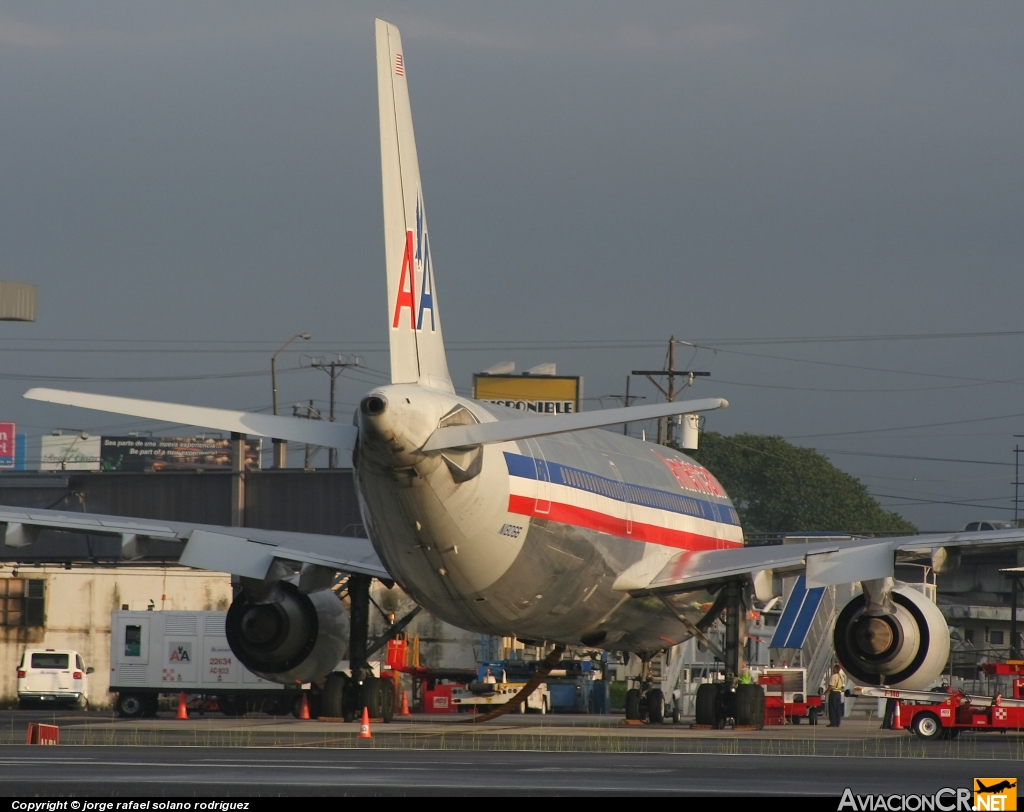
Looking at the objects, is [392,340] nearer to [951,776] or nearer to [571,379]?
[951,776]

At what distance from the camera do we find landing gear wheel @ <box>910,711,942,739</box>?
97.1 ft

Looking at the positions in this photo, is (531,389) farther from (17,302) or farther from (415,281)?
(415,281)

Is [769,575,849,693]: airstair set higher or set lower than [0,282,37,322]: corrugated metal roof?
lower

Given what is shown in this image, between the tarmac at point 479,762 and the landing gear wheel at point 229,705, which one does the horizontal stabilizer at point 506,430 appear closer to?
the tarmac at point 479,762

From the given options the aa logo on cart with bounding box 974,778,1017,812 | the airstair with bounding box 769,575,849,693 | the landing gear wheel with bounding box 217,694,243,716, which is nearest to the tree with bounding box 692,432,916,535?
the airstair with bounding box 769,575,849,693

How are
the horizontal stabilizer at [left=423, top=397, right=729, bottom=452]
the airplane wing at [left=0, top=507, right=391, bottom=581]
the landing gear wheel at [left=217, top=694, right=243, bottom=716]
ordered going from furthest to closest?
1. the landing gear wheel at [left=217, top=694, right=243, bottom=716]
2. the airplane wing at [left=0, top=507, right=391, bottom=581]
3. the horizontal stabilizer at [left=423, top=397, right=729, bottom=452]

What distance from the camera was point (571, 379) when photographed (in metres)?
79.8

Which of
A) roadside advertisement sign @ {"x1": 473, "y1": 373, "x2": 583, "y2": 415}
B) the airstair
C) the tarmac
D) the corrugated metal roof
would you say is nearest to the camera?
the tarmac

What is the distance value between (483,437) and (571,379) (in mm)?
57752

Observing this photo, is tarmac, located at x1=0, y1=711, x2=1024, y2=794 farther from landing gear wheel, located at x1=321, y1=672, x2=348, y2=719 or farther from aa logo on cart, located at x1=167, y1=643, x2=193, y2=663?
aa logo on cart, located at x1=167, y1=643, x2=193, y2=663

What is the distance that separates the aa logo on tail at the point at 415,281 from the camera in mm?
26203

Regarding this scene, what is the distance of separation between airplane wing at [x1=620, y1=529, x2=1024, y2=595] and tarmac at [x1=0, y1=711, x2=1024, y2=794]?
2829mm

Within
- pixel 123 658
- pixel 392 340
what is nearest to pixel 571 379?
pixel 123 658

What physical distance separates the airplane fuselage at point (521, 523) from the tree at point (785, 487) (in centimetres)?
10753
